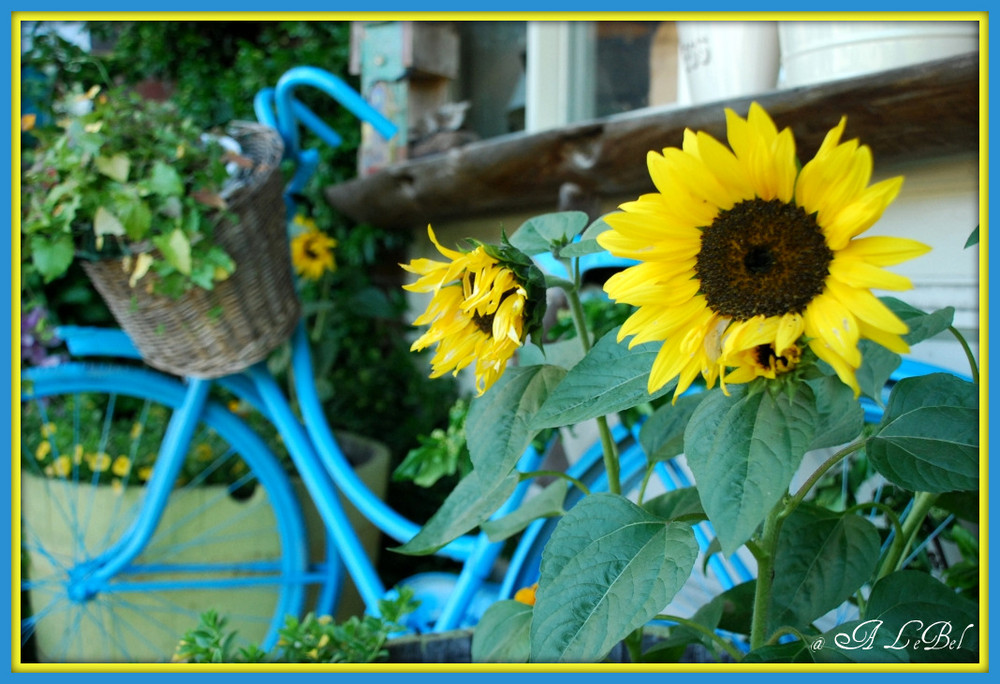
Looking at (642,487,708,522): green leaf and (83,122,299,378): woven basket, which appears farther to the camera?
(83,122,299,378): woven basket

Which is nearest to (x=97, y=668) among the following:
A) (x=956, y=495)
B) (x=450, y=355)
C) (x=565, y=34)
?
(x=450, y=355)

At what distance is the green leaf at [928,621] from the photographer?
581 millimetres

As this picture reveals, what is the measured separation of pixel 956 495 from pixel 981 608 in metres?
0.15

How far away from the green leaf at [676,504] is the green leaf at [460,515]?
11 centimetres

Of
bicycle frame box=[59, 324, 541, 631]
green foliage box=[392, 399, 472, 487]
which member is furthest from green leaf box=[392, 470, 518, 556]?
bicycle frame box=[59, 324, 541, 631]

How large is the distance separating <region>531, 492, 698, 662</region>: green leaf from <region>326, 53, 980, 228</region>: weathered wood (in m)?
0.67

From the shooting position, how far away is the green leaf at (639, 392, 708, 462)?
68 cm

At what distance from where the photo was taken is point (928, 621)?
586 mm

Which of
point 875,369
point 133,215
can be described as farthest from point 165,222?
point 875,369

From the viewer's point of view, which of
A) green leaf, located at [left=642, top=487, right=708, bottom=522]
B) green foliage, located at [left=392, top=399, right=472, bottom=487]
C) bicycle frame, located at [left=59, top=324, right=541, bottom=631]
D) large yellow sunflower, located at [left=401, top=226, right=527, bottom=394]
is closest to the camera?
large yellow sunflower, located at [left=401, top=226, right=527, bottom=394]

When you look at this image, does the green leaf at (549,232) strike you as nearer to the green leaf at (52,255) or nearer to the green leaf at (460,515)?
the green leaf at (460,515)

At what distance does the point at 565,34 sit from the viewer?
6.44ft

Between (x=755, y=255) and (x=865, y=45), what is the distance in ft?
2.71

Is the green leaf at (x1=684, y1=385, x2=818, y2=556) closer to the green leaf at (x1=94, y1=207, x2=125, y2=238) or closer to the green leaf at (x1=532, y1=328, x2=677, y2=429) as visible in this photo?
the green leaf at (x1=532, y1=328, x2=677, y2=429)
